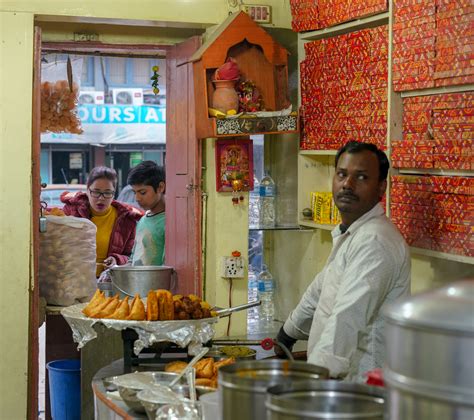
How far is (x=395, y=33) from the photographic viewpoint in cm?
378

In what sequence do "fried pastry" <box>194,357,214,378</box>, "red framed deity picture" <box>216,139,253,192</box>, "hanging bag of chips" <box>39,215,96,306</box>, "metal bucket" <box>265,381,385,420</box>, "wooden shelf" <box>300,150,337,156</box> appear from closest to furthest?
1. "metal bucket" <box>265,381,385,420</box>
2. "fried pastry" <box>194,357,214,378</box>
3. "wooden shelf" <box>300,150,337,156</box>
4. "red framed deity picture" <box>216,139,253,192</box>
5. "hanging bag of chips" <box>39,215,96,306</box>

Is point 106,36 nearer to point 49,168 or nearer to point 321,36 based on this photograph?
point 321,36

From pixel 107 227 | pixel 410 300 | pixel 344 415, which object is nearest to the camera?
pixel 410 300

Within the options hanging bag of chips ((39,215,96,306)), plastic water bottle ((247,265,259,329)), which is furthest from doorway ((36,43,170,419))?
plastic water bottle ((247,265,259,329))

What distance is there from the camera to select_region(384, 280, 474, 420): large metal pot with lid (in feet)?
4.03

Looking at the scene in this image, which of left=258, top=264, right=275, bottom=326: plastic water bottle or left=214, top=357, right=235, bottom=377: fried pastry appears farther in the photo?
left=258, top=264, right=275, bottom=326: plastic water bottle

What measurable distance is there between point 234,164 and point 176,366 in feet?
5.64

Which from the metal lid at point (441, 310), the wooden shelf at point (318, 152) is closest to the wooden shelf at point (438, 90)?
the wooden shelf at point (318, 152)

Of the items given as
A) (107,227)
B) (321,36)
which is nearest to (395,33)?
(321,36)

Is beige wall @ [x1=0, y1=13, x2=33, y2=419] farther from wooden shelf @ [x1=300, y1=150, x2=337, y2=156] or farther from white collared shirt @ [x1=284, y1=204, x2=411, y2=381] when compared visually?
white collared shirt @ [x1=284, y1=204, x2=411, y2=381]

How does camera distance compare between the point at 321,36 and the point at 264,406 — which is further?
the point at 321,36

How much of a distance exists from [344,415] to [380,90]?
2.62 metres

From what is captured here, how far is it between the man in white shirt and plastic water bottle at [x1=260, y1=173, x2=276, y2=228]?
1.46m

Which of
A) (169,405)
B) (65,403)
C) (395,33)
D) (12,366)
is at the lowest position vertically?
(65,403)
